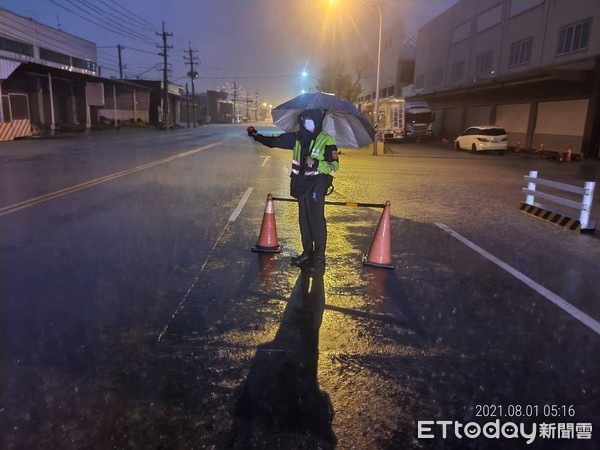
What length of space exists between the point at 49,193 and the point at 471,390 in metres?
10.4

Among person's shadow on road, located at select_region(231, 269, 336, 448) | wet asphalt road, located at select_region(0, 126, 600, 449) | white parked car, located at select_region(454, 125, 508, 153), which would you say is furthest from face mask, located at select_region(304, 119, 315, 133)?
white parked car, located at select_region(454, 125, 508, 153)

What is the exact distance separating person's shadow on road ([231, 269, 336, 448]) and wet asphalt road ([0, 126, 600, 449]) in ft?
0.04

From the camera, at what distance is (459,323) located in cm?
470

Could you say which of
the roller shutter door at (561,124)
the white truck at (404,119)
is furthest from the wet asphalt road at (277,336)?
the white truck at (404,119)

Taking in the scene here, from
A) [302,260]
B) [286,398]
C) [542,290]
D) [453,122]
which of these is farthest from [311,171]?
[453,122]

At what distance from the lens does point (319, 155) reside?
19.0ft

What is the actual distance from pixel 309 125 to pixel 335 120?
2.87ft

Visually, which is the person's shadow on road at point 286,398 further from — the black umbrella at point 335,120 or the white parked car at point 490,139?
the white parked car at point 490,139

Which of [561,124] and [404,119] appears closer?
[561,124]

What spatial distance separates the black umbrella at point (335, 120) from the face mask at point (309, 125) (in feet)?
0.73

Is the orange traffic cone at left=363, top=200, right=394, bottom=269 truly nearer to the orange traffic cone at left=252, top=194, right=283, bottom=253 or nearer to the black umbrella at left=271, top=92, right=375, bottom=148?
the black umbrella at left=271, top=92, right=375, bottom=148

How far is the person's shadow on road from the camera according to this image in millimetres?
2949

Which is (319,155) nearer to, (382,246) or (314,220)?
(314,220)

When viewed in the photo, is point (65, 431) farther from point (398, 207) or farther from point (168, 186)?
point (168, 186)
